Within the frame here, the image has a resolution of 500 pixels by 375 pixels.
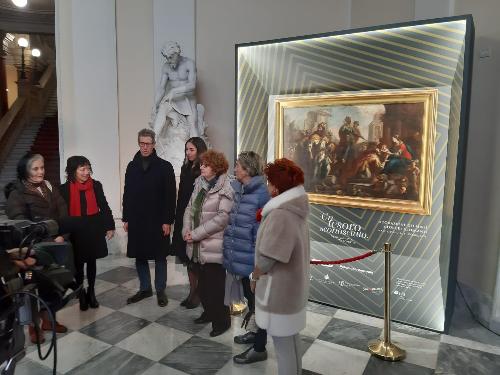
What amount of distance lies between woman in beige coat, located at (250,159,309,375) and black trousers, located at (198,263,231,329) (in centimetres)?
97

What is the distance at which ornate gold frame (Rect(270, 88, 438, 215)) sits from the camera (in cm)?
341

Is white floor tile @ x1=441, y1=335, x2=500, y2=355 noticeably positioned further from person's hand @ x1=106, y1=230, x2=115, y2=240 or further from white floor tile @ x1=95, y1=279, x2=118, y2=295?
white floor tile @ x1=95, y1=279, x2=118, y2=295

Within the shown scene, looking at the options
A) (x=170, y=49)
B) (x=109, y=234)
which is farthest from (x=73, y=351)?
(x=170, y=49)

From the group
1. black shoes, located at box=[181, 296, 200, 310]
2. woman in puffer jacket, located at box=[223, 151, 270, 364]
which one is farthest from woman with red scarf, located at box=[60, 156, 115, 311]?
woman in puffer jacket, located at box=[223, 151, 270, 364]

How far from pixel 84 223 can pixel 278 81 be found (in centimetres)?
231

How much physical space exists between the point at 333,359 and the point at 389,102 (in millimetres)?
2164

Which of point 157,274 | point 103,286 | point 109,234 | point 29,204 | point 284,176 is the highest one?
point 284,176

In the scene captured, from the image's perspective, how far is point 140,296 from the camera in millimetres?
4168

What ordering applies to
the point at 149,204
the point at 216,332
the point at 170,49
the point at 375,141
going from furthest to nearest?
the point at 170,49 < the point at 149,204 < the point at 375,141 < the point at 216,332

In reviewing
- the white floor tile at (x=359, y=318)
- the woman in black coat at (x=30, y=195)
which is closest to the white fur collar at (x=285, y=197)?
the woman in black coat at (x=30, y=195)

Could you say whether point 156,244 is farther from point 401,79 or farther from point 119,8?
point 119,8

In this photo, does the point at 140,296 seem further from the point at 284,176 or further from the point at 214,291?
the point at 284,176

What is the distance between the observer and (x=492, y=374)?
2.89m

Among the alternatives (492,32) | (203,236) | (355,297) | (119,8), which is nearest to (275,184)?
(203,236)
